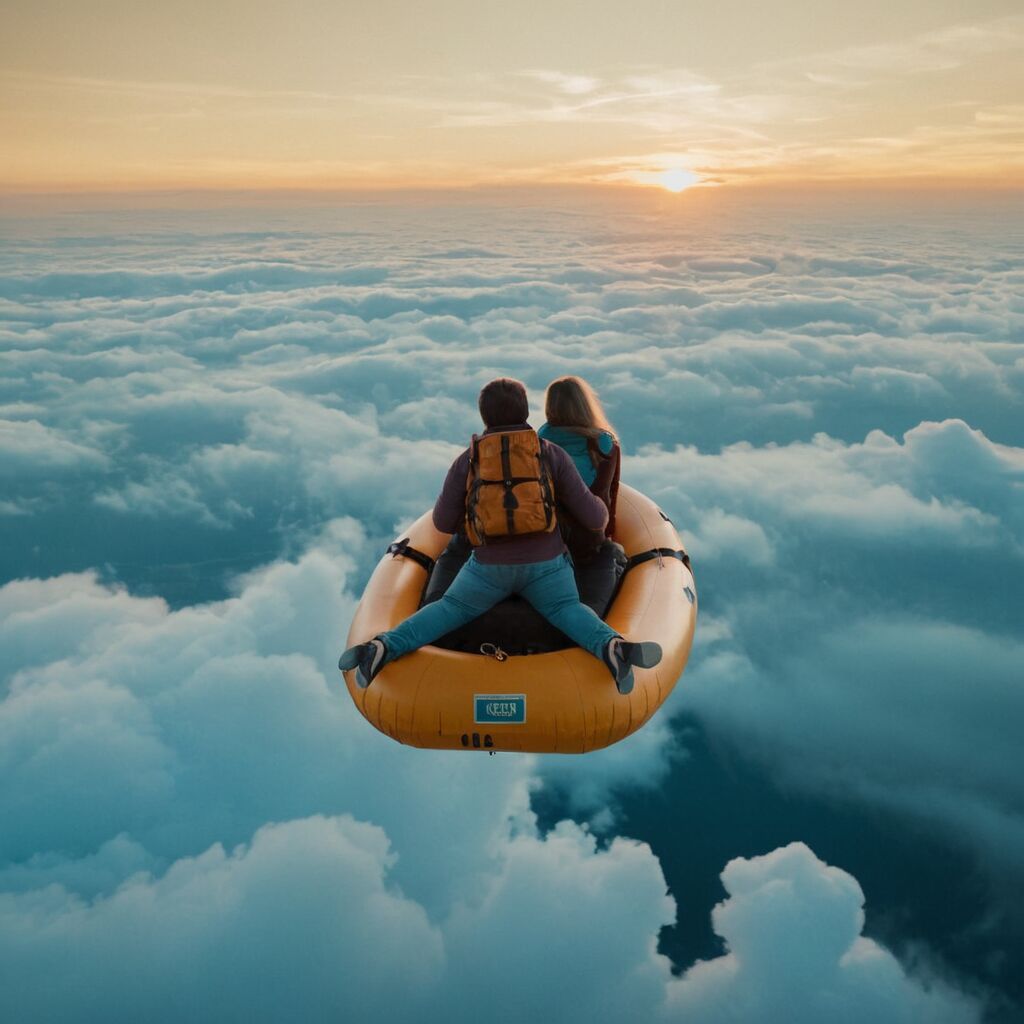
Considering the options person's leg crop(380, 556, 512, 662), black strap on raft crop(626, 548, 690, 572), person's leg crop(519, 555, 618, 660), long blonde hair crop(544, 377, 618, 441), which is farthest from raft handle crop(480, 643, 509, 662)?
black strap on raft crop(626, 548, 690, 572)

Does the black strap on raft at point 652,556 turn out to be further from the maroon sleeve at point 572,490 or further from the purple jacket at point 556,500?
the purple jacket at point 556,500

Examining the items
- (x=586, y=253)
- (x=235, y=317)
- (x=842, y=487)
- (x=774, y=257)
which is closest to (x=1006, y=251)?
(x=774, y=257)

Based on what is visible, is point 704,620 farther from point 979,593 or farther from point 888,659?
point 979,593

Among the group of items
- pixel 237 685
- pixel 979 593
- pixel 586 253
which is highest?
pixel 586 253

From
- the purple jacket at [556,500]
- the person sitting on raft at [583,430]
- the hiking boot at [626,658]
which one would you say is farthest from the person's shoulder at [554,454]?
the hiking boot at [626,658]

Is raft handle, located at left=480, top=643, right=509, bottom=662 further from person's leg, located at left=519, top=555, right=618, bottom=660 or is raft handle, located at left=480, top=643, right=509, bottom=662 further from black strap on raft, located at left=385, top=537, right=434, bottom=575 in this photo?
black strap on raft, located at left=385, top=537, right=434, bottom=575

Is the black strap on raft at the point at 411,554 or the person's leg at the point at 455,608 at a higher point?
the person's leg at the point at 455,608
